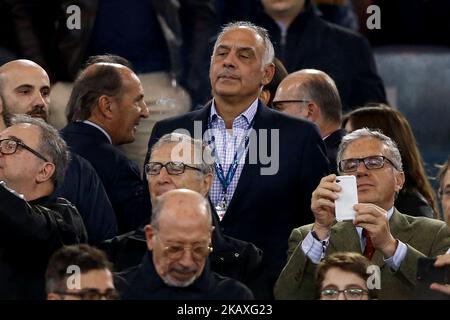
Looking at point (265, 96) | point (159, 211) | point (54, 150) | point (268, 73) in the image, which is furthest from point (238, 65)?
point (159, 211)

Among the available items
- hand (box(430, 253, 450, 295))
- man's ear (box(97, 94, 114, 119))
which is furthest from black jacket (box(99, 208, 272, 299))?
man's ear (box(97, 94, 114, 119))

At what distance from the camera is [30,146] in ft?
21.0

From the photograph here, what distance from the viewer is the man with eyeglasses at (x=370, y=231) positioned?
6.13 meters

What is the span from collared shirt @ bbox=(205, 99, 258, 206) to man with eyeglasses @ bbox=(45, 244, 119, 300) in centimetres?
98

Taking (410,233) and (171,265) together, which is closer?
(171,265)

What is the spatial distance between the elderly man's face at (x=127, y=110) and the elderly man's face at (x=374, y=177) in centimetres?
138

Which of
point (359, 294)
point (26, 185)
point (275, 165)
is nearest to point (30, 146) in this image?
point (26, 185)

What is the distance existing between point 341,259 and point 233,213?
0.83m

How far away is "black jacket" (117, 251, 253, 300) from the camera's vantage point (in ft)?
19.3

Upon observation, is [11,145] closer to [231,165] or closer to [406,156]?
[231,165]

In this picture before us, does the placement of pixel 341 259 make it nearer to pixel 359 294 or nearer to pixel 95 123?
pixel 359 294

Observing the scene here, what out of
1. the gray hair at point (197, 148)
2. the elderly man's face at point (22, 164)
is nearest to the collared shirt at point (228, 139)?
the gray hair at point (197, 148)

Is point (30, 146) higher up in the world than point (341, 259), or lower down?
higher up

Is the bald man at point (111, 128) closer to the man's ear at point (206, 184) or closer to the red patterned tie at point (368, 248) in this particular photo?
the man's ear at point (206, 184)
